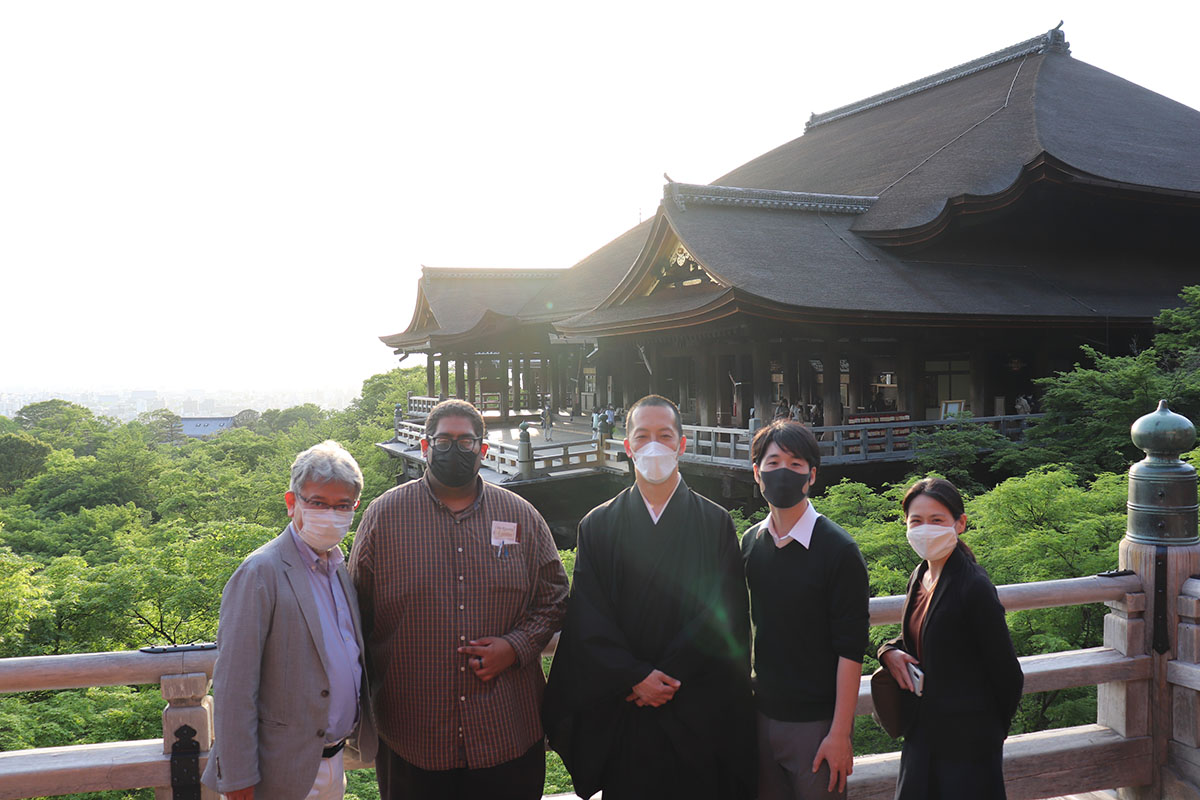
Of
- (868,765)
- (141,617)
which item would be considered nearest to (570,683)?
(868,765)

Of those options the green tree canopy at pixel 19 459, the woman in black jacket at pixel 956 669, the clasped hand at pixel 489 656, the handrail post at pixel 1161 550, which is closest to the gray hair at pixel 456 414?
the clasped hand at pixel 489 656

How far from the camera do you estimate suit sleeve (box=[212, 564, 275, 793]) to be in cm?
228

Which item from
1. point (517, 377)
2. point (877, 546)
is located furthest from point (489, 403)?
point (877, 546)

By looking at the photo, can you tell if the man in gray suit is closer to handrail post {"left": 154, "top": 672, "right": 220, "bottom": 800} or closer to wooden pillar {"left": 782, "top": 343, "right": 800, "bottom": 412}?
handrail post {"left": 154, "top": 672, "right": 220, "bottom": 800}

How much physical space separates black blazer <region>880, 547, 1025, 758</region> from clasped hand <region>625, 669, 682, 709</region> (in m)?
0.92

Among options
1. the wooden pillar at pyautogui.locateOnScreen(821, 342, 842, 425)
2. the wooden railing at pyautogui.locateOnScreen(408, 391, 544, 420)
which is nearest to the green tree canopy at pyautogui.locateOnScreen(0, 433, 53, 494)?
the wooden railing at pyautogui.locateOnScreen(408, 391, 544, 420)

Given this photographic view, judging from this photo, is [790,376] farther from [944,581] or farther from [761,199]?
[944,581]

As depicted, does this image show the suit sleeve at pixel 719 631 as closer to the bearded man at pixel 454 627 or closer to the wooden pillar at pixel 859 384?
the bearded man at pixel 454 627

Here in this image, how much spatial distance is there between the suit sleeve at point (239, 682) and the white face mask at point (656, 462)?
1.32 meters

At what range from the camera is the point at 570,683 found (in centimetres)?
259

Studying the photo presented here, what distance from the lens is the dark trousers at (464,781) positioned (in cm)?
263

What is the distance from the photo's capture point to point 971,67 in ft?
76.1

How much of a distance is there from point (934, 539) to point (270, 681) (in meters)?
2.27

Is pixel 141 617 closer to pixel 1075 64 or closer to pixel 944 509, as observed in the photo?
pixel 944 509
